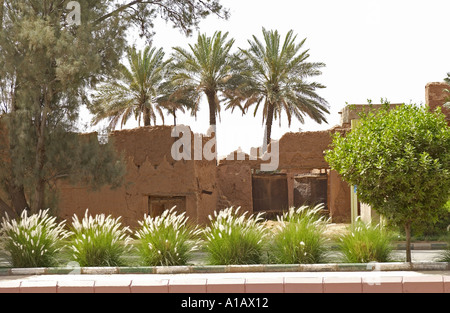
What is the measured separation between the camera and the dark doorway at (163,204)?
2075 cm

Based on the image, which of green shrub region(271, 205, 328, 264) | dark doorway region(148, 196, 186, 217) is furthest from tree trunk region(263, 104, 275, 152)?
green shrub region(271, 205, 328, 264)

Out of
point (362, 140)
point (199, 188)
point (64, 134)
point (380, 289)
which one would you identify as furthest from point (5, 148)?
point (380, 289)

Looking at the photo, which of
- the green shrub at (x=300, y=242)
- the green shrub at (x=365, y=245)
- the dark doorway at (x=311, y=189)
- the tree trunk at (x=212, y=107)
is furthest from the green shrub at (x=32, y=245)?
the dark doorway at (x=311, y=189)

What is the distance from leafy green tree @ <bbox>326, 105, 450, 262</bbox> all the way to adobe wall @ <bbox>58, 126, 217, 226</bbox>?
9860 millimetres

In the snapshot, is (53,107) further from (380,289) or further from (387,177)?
(380,289)

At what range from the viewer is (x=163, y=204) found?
22094 mm

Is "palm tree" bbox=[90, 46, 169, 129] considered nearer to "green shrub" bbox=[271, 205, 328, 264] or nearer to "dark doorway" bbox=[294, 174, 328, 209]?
"dark doorway" bbox=[294, 174, 328, 209]

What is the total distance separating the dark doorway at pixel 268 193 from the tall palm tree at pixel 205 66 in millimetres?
3884

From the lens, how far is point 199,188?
21.0 metres

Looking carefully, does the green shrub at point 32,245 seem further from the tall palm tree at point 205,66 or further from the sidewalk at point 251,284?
the tall palm tree at point 205,66

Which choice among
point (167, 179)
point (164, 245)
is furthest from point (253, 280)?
point (167, 179)

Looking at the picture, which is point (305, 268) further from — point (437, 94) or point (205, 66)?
point (205, 66)

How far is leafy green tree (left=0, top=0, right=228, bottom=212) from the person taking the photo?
1648 centimetres

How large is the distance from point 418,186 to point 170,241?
424cm
